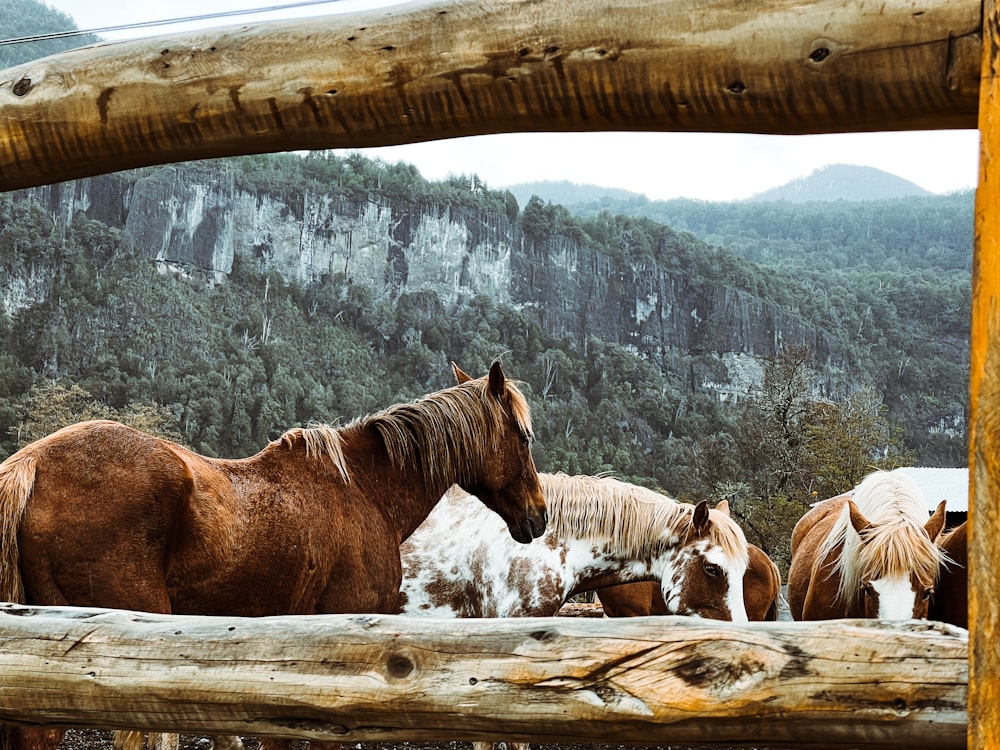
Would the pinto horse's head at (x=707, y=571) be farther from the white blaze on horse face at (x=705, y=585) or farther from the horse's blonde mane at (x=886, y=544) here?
the horse's blonde mane at (x=886, y=544)

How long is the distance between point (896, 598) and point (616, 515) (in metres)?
1.63

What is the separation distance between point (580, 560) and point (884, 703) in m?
3.98

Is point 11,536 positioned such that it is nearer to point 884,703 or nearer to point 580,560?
point 884,703

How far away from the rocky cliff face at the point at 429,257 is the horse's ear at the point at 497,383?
2265 inches

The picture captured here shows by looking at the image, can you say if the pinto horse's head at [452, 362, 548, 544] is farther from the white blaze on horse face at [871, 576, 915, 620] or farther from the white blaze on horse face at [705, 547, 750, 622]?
the white blaze on horse face at [871, 576, 915, 620]

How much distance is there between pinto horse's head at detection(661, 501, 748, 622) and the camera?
4.73 m

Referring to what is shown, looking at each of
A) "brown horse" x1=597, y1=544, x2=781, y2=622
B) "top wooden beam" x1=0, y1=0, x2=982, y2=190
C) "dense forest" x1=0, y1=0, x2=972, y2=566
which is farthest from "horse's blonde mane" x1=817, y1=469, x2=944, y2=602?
"dense forest" x1=0, y1=0, x2=972, y2=566

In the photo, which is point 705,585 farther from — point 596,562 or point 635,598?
point 635,598

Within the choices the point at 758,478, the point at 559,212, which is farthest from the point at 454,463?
the point at 559,212

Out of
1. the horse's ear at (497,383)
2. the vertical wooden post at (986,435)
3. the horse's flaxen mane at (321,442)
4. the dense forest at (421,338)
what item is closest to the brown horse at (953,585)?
the horse's ear at (497,383)

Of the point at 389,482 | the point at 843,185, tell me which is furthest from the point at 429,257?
the point at 843,185

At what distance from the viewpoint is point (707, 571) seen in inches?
188

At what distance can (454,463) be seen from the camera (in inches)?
155

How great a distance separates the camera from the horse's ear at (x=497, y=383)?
152 inches
